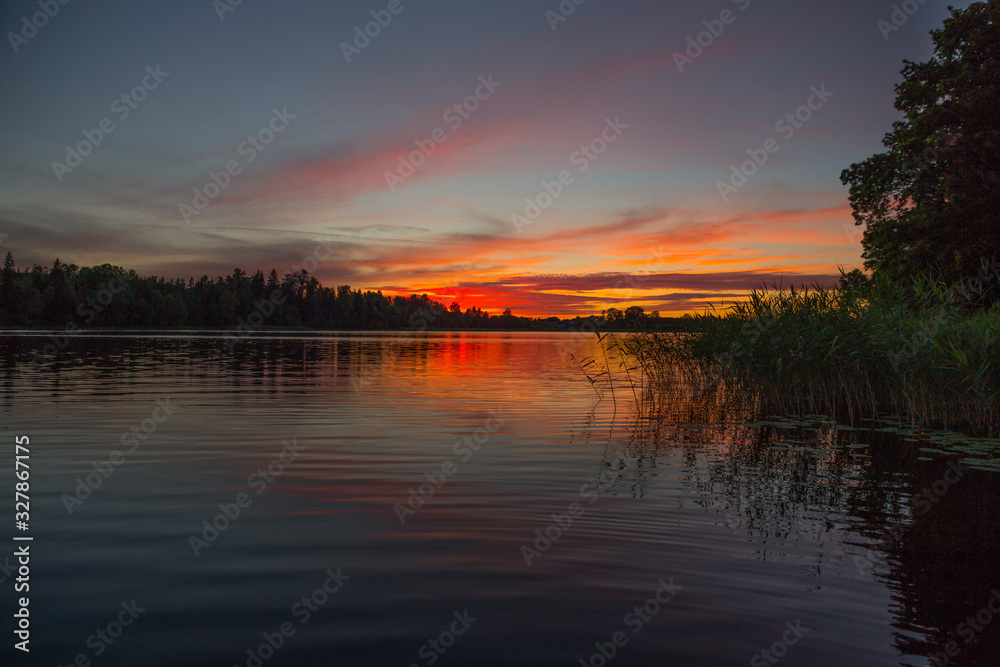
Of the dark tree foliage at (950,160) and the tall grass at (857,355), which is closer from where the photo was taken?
the tall grass at (857,355)

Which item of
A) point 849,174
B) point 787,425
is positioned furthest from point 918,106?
point 787,425

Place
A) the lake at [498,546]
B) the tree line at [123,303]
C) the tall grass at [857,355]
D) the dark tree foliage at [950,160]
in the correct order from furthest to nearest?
1. the tree line at [123,303]
2. the dark tree foliage at [950,160]
3. the tall grass at [857,355]
4. the lake at [498,546]

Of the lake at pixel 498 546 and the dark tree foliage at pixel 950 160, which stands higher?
the dark tree foliage at pixel 950 160

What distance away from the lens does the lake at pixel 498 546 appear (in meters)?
5.53

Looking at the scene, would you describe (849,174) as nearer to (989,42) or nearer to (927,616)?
(989,42)

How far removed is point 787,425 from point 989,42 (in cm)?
2491

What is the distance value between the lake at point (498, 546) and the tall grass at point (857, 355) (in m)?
2.38

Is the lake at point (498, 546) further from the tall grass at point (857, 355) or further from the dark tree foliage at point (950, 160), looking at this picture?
the dark tree foliage at point (950, 160)

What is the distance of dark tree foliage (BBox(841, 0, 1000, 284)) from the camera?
29.6m

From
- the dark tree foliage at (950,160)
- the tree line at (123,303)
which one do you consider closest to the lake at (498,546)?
the dark tree foliage at (950,160)

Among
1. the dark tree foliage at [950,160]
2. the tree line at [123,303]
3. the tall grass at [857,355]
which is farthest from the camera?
the tree line at [123,303]

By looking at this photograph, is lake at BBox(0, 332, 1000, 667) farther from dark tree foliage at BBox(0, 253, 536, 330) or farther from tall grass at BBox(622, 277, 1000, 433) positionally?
dark tree foliage at BBox(0, 253, 536, 330)

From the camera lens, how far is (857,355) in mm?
19344

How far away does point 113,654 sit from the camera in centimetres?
520
